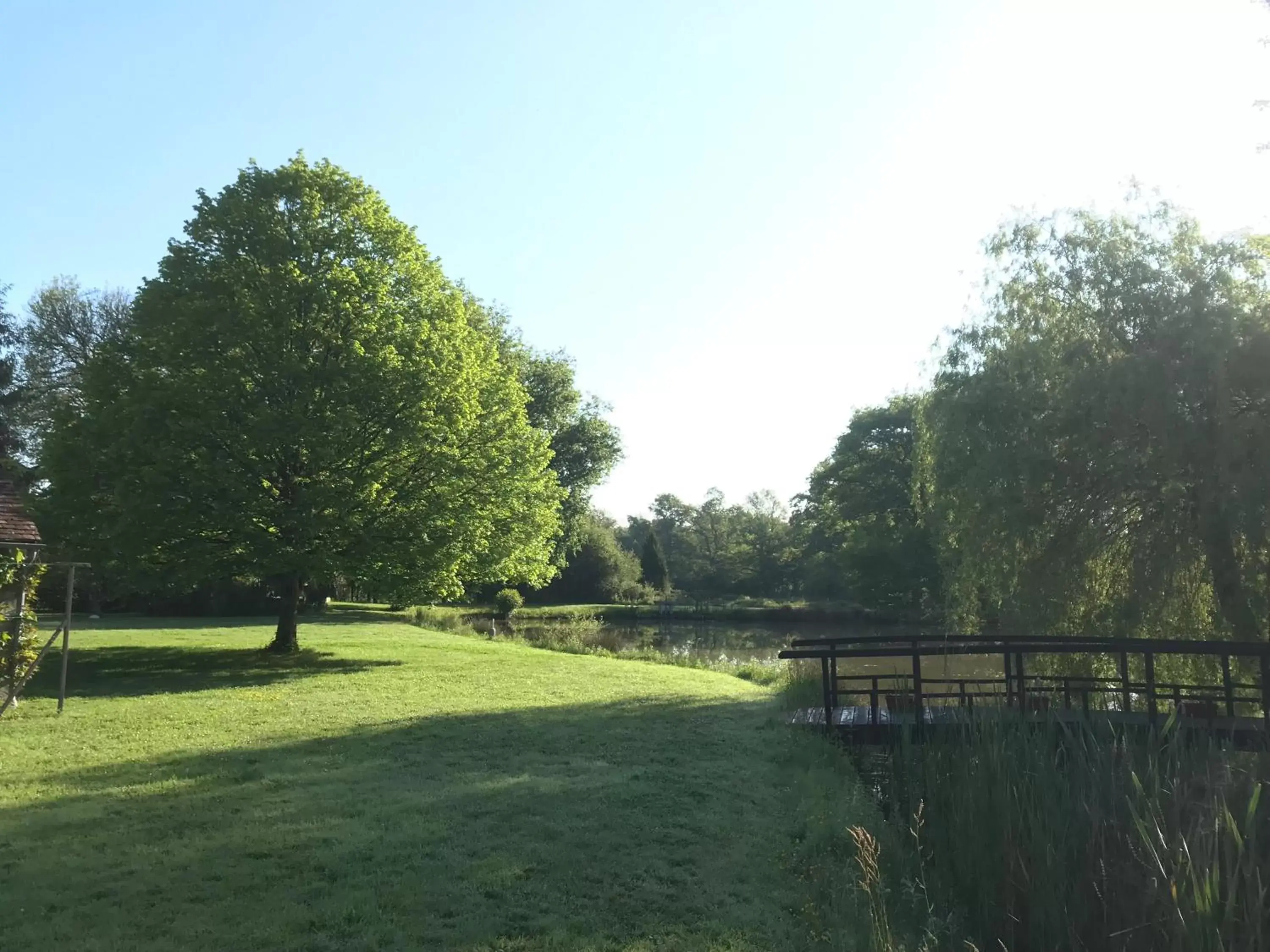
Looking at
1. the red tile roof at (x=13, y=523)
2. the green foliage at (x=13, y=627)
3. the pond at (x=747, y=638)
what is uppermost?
the red tile roof at (x=13, y=523)

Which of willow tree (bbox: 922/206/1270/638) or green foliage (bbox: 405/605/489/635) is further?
green foliage (bbox: 405/605/489/635)

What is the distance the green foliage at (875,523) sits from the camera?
157ft

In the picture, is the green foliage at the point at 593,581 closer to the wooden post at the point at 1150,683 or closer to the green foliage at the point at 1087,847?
the wooden post at the point at 1150,683

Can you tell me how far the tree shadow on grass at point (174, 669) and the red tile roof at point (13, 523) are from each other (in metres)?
2.63

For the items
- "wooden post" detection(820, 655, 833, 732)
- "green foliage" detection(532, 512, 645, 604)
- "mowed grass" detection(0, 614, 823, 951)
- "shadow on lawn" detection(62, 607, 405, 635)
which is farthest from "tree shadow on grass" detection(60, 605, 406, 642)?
"green foliage" detection(532, 512, 645, 604)

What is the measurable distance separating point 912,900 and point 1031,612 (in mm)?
11279

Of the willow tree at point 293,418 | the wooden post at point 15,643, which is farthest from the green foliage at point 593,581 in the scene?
the wooden post at point 15,643

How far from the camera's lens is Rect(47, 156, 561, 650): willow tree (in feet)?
55.8

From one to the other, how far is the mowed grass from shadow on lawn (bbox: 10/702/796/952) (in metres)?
0.02

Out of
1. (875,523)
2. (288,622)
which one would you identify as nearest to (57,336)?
(288,622)

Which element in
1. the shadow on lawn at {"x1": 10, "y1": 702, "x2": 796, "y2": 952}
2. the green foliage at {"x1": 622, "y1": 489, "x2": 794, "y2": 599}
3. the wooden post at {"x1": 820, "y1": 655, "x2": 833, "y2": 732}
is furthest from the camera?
the green foliage at {"x1": 622, "y1": 489, "x2": 794, "y2": 599}

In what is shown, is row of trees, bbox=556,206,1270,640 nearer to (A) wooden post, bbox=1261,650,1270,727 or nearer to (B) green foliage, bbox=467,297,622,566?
(A) wooden post, bbox=1261,650,1270,727

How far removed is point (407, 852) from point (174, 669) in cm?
1369

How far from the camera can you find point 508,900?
5641 millimetres
